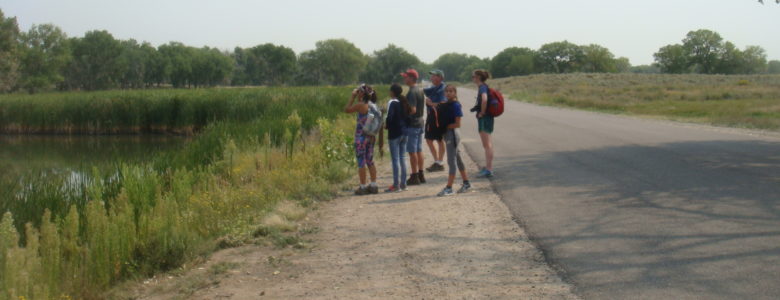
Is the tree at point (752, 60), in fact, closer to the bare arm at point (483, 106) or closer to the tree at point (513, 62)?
the tree at point (513, 62)

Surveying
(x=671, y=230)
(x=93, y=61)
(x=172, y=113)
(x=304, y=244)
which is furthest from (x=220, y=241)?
(x=93, y=61)

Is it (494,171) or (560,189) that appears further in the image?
(494,171)

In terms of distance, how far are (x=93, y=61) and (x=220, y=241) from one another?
112 m

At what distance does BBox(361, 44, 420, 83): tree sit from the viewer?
146 meters

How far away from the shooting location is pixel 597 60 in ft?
549

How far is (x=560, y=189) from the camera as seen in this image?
9.18 meters

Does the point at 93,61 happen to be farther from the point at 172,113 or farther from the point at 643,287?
the point at 643,287

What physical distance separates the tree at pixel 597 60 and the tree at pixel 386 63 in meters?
46.9

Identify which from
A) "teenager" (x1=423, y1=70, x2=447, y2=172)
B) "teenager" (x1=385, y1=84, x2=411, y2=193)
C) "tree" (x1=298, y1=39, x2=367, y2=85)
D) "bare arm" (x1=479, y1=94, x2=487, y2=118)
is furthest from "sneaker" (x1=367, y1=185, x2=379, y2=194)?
"tree" (x1=298, y1=39, x2=367, y2=85)

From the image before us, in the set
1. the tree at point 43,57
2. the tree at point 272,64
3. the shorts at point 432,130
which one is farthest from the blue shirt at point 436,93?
the tree at point 272,64

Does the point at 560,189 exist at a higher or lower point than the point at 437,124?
lower

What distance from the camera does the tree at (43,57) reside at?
86.2 metres

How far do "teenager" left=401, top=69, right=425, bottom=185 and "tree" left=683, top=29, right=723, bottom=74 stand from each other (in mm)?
153056

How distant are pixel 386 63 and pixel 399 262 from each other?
484 feet
